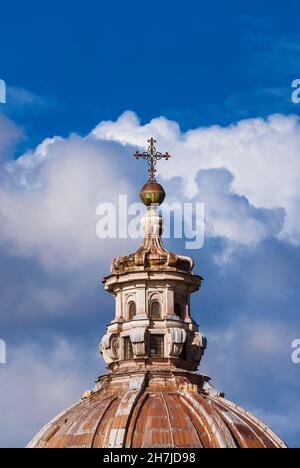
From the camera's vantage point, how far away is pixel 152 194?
571 ft

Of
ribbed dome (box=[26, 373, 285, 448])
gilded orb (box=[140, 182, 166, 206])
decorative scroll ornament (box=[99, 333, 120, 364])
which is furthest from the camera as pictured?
gilded orb (box=[140, 182, 166, 206])

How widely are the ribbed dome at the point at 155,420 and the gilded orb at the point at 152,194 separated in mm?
10795

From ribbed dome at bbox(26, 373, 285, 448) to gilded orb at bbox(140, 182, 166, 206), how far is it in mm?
10795

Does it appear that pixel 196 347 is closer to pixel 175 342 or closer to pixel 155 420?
pixel 175 342

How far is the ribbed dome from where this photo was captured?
534 ft

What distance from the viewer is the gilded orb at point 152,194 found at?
174125mm

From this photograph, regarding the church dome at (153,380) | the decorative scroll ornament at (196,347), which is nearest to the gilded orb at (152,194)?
the church dome at (153,380)

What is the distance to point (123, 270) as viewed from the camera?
172 metres

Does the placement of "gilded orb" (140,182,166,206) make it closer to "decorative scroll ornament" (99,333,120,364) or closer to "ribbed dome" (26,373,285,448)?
Answer: "decorative scroll ornament" (99,333,120,364)

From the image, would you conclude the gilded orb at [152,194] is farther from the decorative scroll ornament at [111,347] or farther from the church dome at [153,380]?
the decorative scroll ornament at [111,347]

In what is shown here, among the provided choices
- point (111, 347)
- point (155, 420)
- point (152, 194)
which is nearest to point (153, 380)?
point (111, 347)

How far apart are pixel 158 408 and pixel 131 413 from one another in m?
1.59

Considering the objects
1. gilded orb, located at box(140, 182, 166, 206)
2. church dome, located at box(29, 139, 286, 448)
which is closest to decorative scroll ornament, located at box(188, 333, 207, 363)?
church dome, located at box(29, 139, 286, 448)

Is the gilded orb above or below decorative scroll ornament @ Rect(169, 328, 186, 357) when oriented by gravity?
above
